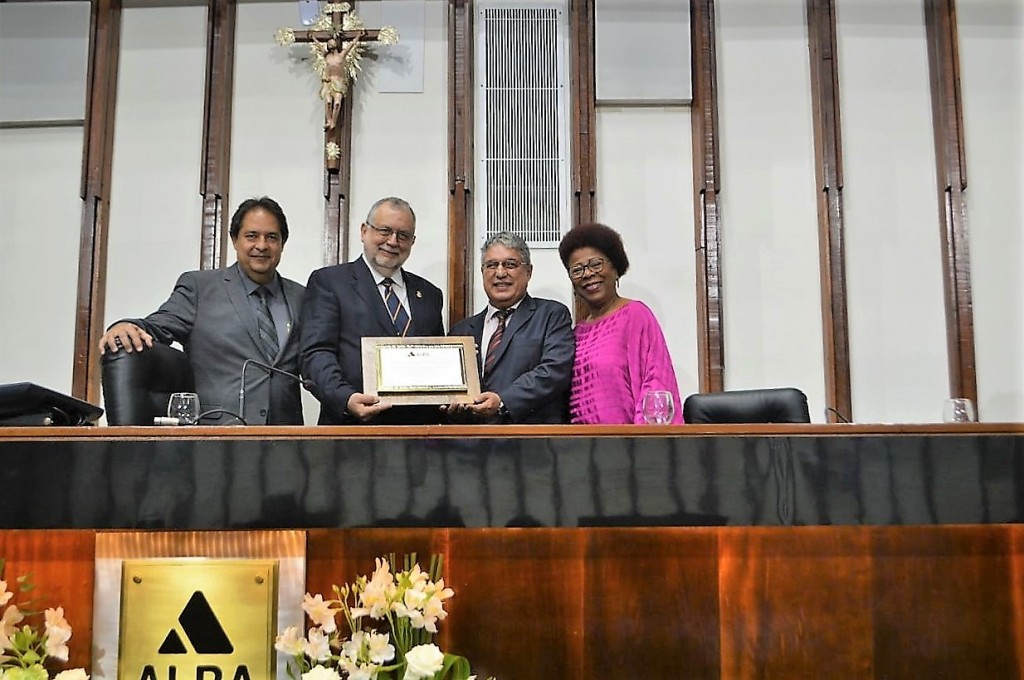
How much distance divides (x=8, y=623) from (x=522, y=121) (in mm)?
3142

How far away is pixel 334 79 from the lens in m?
4.15

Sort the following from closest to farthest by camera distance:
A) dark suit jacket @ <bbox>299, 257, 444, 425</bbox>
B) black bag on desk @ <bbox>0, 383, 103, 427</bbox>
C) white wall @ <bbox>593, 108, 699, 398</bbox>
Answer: black bag on desk @ <bbox>0, 383, 103, 427</bbox> → dark suit jacket @ <bbox>299, 257, 444, 425</bbox> → white wall @ <bbox>593, 108, 699, 398</bbox>

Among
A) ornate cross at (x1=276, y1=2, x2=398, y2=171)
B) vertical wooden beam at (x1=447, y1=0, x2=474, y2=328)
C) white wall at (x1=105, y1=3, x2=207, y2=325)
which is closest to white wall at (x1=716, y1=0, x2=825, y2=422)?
vertical wooden beam at (x1=447, y1=0, x2=474, y2=328)

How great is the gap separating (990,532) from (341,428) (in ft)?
3.87

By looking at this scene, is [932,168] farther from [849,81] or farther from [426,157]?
[426,157]

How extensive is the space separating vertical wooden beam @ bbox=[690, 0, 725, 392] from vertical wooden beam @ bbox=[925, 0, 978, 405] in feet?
3.17

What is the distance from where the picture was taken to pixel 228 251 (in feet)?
13.6

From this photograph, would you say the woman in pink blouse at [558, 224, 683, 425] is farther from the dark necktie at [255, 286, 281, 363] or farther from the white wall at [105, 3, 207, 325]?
the white wall at [105, 3, 207, 325]

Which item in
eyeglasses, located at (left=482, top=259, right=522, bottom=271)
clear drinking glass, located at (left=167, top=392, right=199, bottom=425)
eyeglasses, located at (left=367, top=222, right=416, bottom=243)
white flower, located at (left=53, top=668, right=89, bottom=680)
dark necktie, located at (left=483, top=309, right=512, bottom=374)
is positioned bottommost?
white flower, located at (left=53, top=668, right=89, bottom=680)

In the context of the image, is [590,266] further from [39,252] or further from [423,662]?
[39,252]

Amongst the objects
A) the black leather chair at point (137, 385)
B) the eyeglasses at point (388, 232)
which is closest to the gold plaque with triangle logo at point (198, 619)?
the black leather chair at point (137, 385)

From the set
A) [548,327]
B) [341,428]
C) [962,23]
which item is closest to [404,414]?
[548,327]

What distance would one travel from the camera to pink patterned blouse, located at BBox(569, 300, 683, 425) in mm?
2803

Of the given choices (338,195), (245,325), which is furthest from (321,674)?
(338,195)
